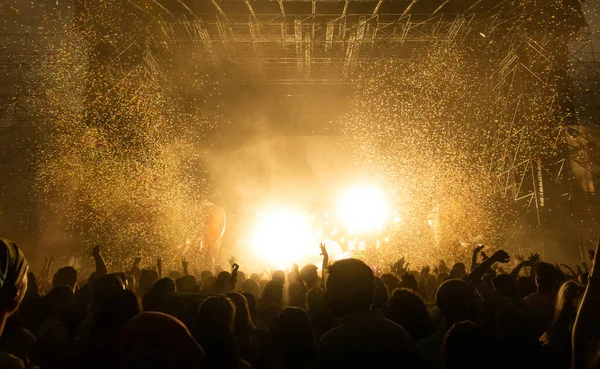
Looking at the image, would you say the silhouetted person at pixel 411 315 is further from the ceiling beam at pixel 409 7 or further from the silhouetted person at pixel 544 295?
the ceiling beam at pixel 409 7

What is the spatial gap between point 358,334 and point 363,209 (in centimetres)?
1693

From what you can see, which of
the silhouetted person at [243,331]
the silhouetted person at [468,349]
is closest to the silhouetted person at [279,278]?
the silhouetted person at [243,331]

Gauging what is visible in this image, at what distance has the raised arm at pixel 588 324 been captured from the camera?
1.56 metres

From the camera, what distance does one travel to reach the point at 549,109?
40.3ft

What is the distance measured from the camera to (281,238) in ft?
60.3

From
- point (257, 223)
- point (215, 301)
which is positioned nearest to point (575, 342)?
point (215, 301)

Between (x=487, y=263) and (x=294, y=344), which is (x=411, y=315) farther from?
(x=487, y=263)

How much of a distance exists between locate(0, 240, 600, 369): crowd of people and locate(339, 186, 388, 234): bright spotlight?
549 inches

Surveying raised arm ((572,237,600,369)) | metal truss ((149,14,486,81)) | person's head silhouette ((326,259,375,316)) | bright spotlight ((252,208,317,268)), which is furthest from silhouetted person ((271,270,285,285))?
bright spotlight ((252,208,317,268))

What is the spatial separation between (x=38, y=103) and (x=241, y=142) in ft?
30.2

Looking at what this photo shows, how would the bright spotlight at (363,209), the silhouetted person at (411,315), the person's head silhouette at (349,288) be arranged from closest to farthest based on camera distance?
1. the person's head silhouette at (349,288)
2. the silhouetted person at (411,315)
3. the bright spotlight at (363,209)

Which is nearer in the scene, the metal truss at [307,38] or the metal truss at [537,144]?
the metal truss at [537,144]

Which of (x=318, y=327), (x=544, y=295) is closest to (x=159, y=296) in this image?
(x=318, y=327)

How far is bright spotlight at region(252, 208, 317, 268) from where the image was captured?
1748cm
